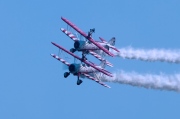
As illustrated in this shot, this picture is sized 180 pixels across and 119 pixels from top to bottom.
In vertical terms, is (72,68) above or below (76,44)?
below

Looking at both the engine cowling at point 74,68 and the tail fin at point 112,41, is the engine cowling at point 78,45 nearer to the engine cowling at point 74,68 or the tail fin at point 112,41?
the engine cowling at point 74,68

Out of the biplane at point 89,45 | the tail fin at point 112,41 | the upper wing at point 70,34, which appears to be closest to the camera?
the biplane at point 89,45

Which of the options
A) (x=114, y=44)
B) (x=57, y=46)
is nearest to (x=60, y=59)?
(x=57, y=46)

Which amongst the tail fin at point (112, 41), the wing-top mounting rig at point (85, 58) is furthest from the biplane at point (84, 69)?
the tail fin at point (112, 41)

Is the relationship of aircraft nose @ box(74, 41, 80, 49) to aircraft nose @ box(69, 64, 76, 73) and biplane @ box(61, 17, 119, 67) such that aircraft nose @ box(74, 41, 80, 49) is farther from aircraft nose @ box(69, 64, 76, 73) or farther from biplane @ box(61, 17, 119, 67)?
aircraft nose @ box(69, 64, 76, 73)

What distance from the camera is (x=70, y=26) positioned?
82.3 meters

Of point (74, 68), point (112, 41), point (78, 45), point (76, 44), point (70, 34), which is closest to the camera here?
point (78, 45)

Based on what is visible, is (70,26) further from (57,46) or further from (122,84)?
(122,84)

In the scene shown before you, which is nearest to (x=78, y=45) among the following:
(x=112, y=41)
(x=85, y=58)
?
(x=85, y=58)

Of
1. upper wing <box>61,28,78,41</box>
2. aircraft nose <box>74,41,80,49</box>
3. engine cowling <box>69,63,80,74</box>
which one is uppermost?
upper wing <box>61,28,78,41</box>

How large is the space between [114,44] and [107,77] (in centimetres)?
407

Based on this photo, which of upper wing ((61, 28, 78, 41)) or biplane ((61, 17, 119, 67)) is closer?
biplane ((61, 17, 119, 67))

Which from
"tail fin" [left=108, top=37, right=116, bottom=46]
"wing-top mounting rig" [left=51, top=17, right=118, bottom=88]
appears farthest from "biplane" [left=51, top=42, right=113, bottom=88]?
"tail fin" [left=108, top=37, right=116, bottom=46]

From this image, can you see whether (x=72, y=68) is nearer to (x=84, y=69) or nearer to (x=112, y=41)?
(x=84, y=69)
